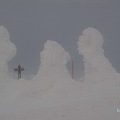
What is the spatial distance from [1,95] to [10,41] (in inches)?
14.3

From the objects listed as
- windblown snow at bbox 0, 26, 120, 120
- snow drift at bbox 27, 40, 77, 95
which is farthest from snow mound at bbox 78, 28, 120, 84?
snow drift at bbox 27, 40, 77, 95

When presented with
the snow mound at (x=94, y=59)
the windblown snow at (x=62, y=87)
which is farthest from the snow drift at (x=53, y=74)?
the snow mound at (x=94, y=59)

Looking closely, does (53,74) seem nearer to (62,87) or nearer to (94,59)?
(62,87)

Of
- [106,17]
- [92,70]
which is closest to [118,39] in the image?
[106,17]

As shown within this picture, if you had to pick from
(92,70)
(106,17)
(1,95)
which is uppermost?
(106,17)

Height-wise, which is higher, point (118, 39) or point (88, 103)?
point (118, 39)

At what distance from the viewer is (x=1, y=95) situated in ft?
6.56

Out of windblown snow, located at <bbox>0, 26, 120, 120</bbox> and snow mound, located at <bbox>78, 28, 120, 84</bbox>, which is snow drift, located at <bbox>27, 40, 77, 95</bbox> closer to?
windblown snow, located at <bbox>0, 26, 120, 120</bbox>

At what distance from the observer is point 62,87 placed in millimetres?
2016

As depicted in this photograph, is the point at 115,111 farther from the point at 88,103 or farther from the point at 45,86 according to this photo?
the point at 45,86

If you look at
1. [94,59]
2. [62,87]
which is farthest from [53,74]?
[94,59]

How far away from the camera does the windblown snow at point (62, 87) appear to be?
6.46ft

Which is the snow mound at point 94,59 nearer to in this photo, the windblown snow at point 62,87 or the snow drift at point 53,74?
the windblown snow at point 62,87

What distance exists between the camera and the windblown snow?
6.46 feet
